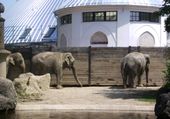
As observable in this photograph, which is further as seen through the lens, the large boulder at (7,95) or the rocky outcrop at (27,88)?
the rocky outcrop at (27,88)

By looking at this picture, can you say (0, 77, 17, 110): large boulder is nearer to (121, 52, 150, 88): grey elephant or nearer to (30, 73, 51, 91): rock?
(30, 73, 51, 91): rock

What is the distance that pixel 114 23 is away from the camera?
221ft

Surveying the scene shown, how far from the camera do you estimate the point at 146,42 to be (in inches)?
2766

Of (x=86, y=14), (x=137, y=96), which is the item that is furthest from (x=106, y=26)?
(x=137, y=96)

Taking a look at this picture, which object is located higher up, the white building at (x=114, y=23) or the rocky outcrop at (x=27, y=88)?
the white building at (x=114, y=23)

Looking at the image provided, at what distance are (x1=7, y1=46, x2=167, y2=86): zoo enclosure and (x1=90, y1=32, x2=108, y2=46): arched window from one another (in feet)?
109

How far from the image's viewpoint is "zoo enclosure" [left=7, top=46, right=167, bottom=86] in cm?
3550

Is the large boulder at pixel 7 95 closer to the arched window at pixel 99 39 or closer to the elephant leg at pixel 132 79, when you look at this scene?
the elephant leg at pixel 132 79

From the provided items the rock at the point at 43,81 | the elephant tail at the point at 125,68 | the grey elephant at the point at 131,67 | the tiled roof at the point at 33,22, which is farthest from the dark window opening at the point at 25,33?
the rock at the point at 43,81

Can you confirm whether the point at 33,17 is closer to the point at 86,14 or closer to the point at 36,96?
the point at 86,14

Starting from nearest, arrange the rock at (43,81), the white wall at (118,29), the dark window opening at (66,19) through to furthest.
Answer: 1. the rock at (43,81)
2. the white wall at (118,29)
3. the dark window opening at (66,19)

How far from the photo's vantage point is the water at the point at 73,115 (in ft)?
57.5

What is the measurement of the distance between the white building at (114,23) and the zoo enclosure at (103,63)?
1192 inches

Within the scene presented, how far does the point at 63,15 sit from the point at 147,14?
1155cm
